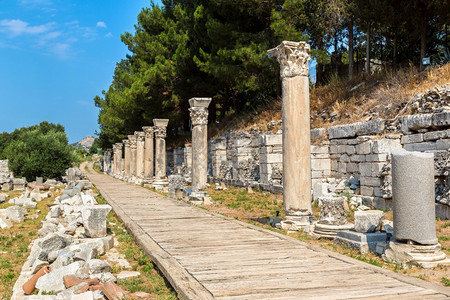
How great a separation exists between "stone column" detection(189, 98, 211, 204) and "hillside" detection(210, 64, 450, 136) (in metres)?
4.81

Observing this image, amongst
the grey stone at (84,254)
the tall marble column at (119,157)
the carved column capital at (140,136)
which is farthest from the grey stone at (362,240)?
the tall marble column at (119,157)

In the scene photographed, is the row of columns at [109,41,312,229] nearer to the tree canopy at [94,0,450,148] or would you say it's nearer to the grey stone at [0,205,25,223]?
the grey stone at [0,205,25,223]

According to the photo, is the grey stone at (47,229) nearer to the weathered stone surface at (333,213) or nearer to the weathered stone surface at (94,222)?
the weathered stone surface at (94,222)

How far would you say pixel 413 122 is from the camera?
36.5 feet

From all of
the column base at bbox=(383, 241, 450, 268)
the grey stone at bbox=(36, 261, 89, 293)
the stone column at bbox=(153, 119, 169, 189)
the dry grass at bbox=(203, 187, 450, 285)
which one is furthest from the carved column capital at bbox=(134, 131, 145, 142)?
the column base at bbox=(383, 241, 450, 268)

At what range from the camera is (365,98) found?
16.0 m

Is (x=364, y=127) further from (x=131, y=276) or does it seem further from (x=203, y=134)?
(x=131, y=276)

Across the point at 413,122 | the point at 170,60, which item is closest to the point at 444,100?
the point at 413,122

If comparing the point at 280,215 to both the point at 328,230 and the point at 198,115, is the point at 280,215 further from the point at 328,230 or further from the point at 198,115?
the point at 198,115

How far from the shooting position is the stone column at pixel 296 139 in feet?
28.1

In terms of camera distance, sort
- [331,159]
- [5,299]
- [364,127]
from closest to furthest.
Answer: [5,299] → [364,127] → [331,159]

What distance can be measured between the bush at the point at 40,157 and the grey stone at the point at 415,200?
93.2 feet

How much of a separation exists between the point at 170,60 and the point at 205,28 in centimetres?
444

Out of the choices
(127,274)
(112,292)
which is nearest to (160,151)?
(127,274)
